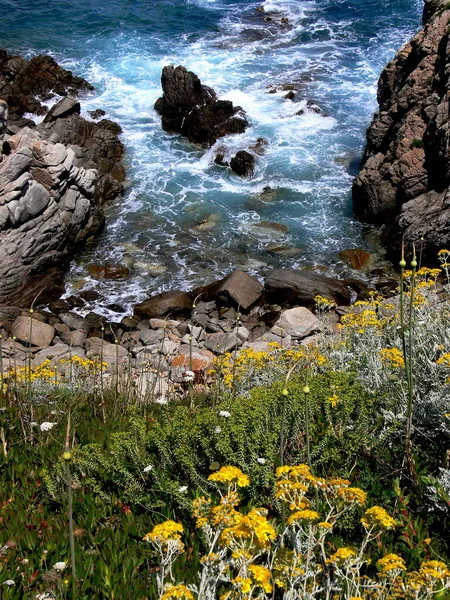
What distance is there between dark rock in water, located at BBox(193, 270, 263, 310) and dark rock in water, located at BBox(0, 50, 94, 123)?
13.7m

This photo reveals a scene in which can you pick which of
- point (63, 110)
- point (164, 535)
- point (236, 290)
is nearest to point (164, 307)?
point (236, 290)

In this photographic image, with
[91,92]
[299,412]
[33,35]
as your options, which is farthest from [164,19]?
[299,412]

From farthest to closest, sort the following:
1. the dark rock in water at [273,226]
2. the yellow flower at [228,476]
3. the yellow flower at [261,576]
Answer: the dark rock in water at [273,226], the yellow flower at [228,476], the yellow flower at [261,576]

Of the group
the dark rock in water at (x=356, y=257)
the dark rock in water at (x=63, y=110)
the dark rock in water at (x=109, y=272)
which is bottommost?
the dark rock in water at (x=109, y=272)

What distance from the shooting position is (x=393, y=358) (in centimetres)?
592

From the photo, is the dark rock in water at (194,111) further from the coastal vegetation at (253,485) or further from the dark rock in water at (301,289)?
the coastal vegetation at (253,485)

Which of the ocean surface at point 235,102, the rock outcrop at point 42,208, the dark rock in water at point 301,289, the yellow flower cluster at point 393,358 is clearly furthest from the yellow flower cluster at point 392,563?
the ocean surface at point 235,102

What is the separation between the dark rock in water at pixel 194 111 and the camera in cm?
2344

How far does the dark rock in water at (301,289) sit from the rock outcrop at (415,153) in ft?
7.53

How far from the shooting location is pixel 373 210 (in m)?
18.0

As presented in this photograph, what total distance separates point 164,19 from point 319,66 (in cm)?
1043

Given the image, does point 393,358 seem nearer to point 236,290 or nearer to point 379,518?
point 379,518

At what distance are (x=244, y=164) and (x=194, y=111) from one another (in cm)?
435

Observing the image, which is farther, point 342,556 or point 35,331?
point 35,331
